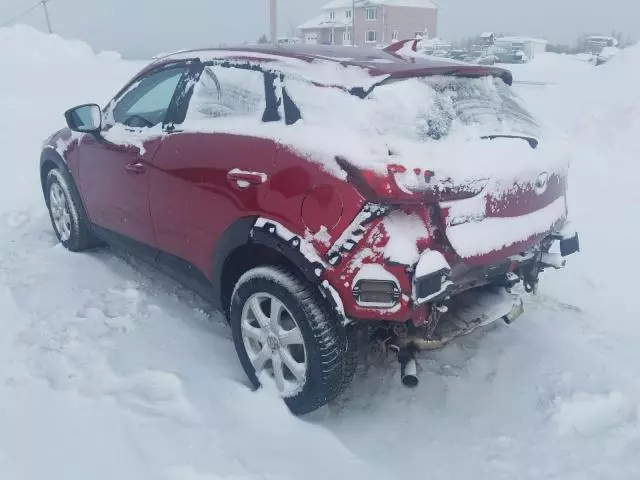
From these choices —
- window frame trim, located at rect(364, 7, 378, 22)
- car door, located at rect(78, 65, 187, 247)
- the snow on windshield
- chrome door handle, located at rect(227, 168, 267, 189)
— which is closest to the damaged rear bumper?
the snow on windshield

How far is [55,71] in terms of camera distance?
16453mm

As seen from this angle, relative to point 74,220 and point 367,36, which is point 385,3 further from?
point 74,220

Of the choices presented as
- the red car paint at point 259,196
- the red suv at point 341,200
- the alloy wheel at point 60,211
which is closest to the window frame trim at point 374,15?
the alloy wheel at point 60,211

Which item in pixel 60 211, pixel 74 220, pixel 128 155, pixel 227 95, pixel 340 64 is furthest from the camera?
pixel 60 211

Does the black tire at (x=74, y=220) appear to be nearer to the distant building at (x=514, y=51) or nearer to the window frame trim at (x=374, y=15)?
the distant building at (x=514, y=51)

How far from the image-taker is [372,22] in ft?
191

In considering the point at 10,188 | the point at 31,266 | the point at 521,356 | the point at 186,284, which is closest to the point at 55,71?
the point at 10,188

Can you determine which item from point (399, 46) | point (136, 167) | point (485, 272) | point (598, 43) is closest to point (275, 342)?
point (485, 272)

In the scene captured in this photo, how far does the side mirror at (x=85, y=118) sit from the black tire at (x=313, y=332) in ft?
6.13

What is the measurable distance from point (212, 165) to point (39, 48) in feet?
72.0

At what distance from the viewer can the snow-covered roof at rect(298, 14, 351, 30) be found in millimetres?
60125

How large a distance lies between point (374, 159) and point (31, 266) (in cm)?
305

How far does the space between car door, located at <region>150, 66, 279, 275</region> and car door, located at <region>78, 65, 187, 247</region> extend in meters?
0.17

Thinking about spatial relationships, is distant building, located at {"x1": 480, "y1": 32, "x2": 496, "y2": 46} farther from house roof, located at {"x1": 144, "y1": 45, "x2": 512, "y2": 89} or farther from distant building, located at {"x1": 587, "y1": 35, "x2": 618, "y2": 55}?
house roof, located at {"x1": 144, "y1": 45, "x2": 512, "y2": 89}
